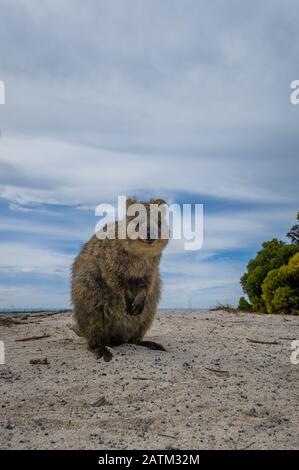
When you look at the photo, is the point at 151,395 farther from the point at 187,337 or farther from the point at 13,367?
the point at 187,337

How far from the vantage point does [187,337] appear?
8156mm

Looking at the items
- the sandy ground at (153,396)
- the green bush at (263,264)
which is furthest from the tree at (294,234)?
the sandy ground at (153,396)

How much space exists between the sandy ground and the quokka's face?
1.42 m

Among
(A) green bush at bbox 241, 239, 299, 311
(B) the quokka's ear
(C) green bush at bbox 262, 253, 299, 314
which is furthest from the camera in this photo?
(A) green bush at bbox 241, 239, 299, 311

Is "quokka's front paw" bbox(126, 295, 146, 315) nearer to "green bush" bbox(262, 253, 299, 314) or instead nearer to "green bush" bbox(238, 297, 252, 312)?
"green bush" bbox(262, 253, 299, 314)

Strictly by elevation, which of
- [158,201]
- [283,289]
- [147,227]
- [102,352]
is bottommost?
[102,352]

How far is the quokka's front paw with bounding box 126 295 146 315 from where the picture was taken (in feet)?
21.3

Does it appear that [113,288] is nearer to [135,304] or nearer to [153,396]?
[135,304]

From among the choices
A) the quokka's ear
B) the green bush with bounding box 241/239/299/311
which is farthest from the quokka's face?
the green bush with bounding box 241/239/299/311

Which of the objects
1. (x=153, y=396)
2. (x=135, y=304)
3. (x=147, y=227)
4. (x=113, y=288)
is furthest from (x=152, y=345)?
(x=153, y=396)

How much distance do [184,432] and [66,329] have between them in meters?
5.04

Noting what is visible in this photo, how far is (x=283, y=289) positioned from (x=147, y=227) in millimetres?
9255

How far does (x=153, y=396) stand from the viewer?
5.07 m

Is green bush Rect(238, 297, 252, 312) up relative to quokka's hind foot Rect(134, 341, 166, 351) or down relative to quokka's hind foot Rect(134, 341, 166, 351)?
up
